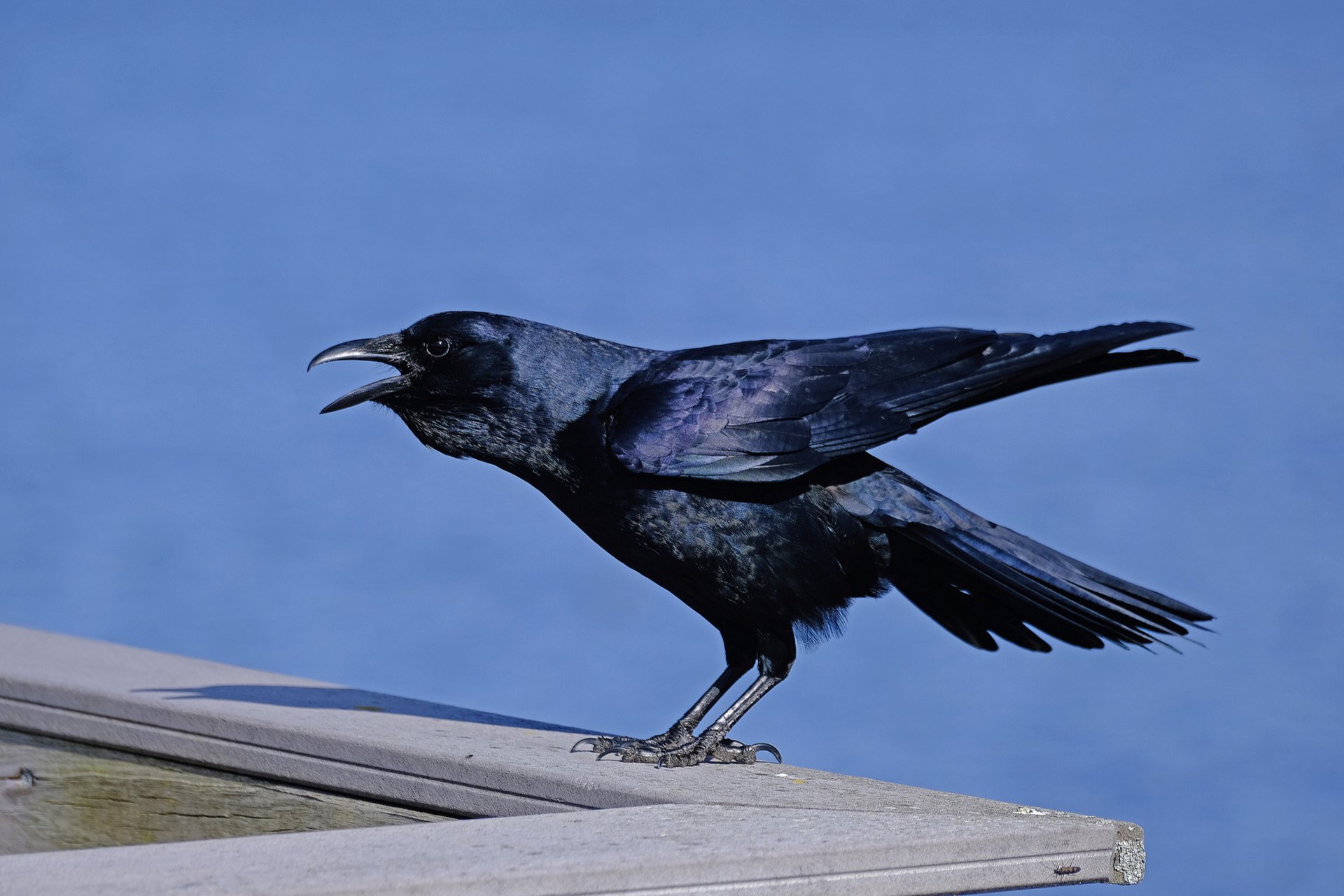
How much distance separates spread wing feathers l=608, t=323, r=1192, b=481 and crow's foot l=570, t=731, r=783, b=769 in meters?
0.45

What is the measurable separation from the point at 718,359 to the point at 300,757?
0.99m

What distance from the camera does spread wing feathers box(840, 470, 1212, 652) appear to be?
2600 mm

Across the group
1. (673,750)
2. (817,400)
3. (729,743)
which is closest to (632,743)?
(673,750)

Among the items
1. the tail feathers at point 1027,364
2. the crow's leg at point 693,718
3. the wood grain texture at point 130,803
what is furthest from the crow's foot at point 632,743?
the tail feathers at point 1027,364

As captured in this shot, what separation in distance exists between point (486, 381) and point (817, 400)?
574 mm

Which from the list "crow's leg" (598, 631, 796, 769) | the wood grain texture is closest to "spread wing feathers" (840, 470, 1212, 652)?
"crow's leg" (598, 631, 796, 769)

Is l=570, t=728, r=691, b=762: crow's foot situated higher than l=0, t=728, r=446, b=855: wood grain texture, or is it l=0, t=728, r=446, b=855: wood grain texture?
l=570, t=728, r=691, b=762: crow's foot

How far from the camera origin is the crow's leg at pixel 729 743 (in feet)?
8.38

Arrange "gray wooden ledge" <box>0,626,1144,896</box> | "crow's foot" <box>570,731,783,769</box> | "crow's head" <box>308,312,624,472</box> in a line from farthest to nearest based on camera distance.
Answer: "crow's head" <box>308,312,624,472</box> < "crow's foot" <box>570,731,783,769</box> < "gray wooden ledge" <box>0,626,1144,896</box>

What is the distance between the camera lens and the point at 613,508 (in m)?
2.64

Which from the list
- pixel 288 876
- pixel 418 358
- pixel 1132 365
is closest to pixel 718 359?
pixel 418 358

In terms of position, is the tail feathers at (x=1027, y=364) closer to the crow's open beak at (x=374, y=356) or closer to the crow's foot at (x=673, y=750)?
the crow's foot at (x=673, y=750)

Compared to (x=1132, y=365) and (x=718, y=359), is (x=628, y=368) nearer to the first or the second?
(x=718, y=359)

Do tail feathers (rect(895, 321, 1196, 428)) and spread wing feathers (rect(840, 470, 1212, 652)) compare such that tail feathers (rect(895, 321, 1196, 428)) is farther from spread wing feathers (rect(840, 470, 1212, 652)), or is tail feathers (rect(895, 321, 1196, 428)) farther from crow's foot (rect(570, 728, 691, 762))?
crow's foot (rect(570, 728, 691, 762))
